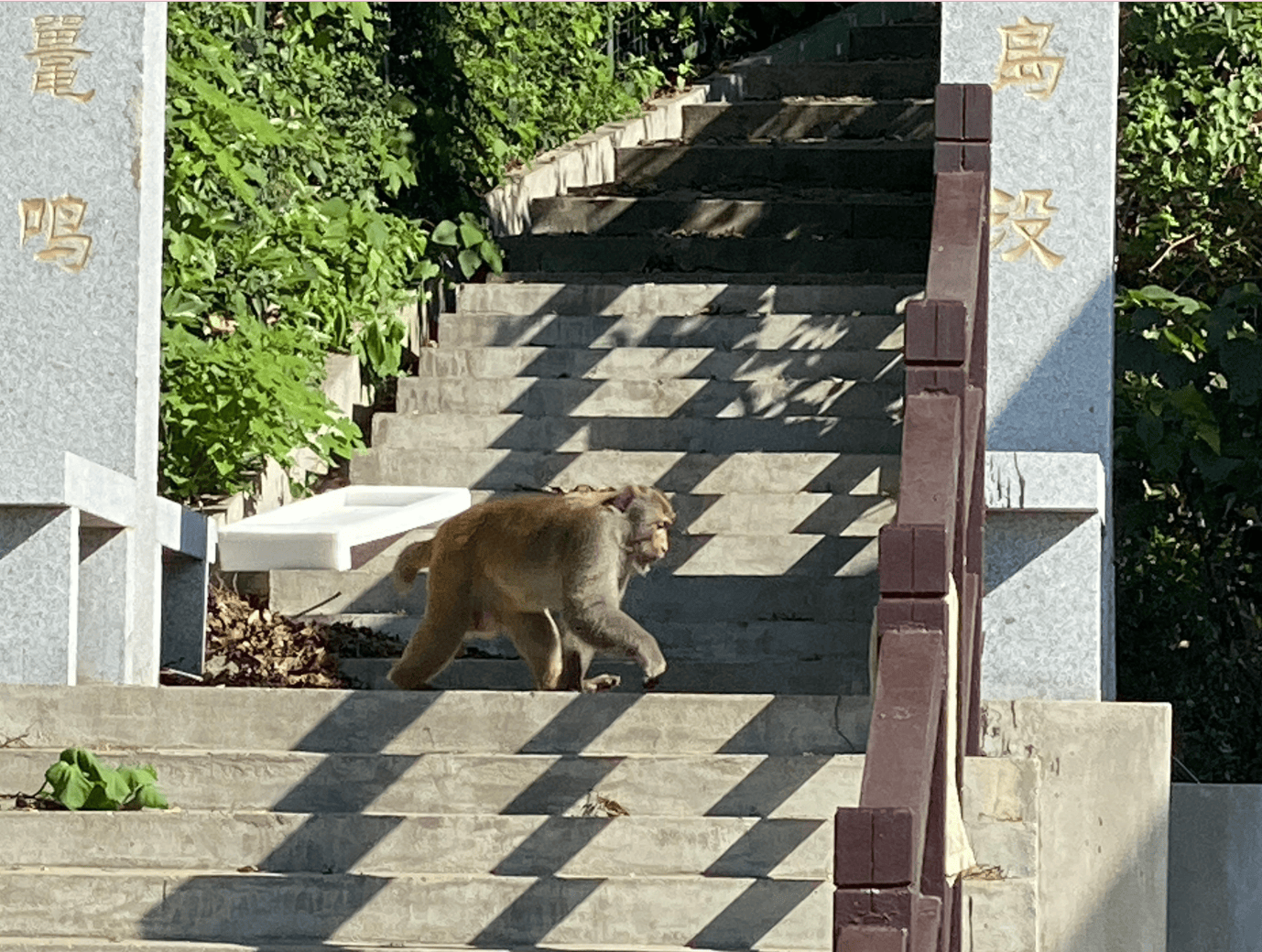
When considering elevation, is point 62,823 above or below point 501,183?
below

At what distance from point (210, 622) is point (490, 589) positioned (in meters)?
1.53

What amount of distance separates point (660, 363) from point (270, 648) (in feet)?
8.51

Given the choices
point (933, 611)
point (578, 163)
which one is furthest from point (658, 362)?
point (933, 611)

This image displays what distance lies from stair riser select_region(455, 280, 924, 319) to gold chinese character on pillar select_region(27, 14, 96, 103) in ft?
11.7

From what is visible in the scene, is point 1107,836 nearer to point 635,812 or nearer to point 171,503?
point 635,812

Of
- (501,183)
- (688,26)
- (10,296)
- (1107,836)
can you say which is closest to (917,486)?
(1107,836)

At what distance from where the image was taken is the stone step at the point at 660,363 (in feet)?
34.3

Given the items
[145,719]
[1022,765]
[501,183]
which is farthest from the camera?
[501,183]

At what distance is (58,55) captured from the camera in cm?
788

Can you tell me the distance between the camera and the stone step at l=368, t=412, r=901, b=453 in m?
10.1

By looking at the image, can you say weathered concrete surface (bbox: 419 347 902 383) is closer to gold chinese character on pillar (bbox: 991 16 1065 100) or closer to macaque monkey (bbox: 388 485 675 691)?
macaque monkey (bbox: 388 485 675 691)

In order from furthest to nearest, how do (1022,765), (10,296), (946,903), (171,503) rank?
(171,503) < (10,296) < (1022,765) < (946,903)

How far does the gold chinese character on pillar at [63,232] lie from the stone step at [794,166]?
5622mm

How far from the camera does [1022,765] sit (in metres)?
6.53
